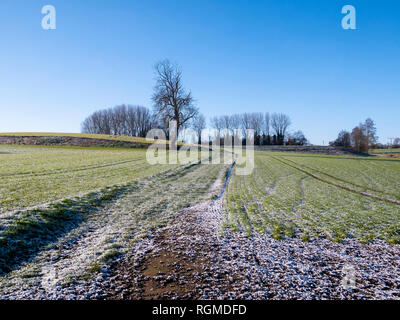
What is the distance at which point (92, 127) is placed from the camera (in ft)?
443

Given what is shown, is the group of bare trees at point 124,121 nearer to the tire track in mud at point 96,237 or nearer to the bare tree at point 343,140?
the bare tree at point 343,140

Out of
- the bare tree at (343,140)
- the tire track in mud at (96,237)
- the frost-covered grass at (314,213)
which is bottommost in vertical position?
the frost-covered grass at (314,213)

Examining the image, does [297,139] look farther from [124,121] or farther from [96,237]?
[96,237]

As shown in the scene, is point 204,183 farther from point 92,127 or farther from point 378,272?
point 92,127

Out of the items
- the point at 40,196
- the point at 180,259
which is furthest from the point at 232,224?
the point at 40,196

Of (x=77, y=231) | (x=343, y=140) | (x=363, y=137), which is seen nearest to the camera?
(x=77, y=231)

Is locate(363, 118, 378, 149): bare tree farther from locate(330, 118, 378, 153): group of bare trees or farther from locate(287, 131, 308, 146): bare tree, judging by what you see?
locate(287, 131, 308, 146): bare tree

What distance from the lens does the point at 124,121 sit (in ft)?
409

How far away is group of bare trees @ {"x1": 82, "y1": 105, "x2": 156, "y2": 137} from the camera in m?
123

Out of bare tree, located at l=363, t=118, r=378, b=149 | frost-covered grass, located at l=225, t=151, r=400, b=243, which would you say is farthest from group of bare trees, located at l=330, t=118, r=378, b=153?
frost-covered grass, located at l=225, t=151, r=400, b=243

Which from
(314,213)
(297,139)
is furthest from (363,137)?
(314,213)

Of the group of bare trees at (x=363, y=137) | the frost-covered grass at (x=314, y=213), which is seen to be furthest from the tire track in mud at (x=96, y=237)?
the group of bare trees at (x=363, y=137)

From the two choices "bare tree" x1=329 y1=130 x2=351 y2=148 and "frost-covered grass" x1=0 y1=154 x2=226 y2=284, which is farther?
"bare tree" x1=329 y1=130 x2=351 y2=148

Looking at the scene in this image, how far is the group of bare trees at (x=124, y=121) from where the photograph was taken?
123000 mm
